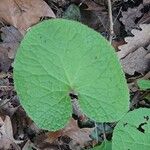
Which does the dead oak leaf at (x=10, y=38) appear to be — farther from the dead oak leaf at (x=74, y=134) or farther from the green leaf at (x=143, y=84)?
the green leaf at (x=143, y=84)

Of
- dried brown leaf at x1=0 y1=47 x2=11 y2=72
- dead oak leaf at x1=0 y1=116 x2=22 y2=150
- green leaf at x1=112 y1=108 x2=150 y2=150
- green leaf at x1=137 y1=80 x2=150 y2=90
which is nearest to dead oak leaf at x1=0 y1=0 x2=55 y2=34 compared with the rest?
dried brown leaf at x1=0 y1=47 x2=11 y2=72

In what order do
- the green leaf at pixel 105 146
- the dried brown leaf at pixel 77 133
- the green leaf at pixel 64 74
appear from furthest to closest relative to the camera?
the dried brown leaf at pixel 77 133 < the green leaf at pixel 105 146 < the green leaf at pixel 64 74

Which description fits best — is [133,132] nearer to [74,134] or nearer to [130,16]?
[74,134]

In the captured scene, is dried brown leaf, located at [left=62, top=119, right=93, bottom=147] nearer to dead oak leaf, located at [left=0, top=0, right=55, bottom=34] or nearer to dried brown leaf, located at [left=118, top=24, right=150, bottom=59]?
dried brown leaf, located at [left=118, top=24, right=150, bottom=59]

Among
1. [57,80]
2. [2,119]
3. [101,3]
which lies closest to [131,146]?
[57,80]

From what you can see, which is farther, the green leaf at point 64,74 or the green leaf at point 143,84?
the green leaf at point 143,84

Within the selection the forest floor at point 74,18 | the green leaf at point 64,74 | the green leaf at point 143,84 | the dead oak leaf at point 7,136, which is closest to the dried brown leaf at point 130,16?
the forest floor at point 74,18

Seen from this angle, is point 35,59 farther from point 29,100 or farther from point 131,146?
point 131,146
